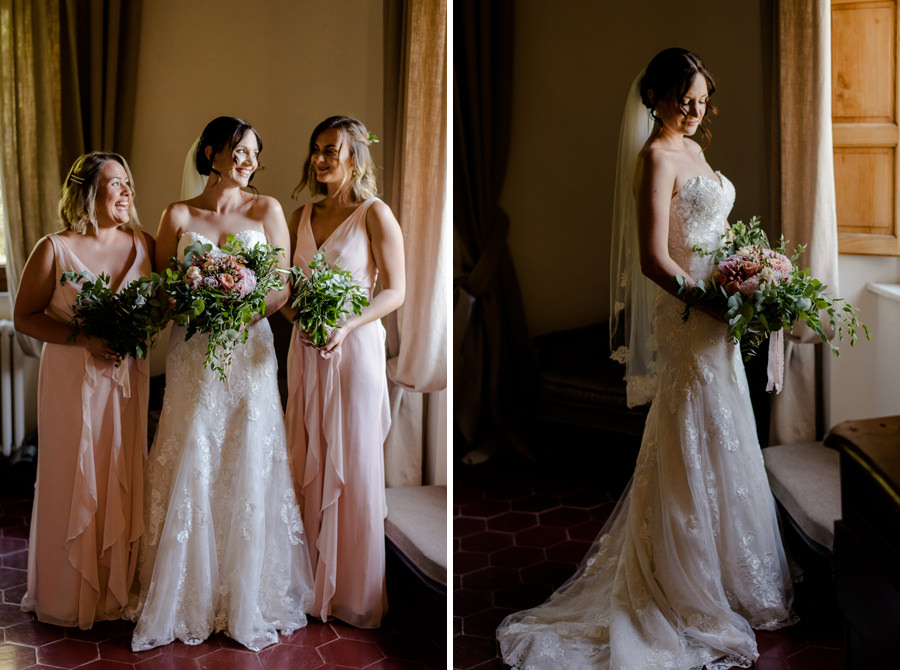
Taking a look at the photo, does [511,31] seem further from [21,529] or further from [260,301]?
[21,529]

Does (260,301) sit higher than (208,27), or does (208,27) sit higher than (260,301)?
(208,27)

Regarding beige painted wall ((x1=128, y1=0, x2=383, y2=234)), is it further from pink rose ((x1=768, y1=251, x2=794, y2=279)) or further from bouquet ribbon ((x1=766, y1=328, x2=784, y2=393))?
bouquet ribbon ((x1=766, y1=328, x2=784, y2=393))

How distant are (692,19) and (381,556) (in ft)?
8.98

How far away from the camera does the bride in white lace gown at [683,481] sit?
111 inches

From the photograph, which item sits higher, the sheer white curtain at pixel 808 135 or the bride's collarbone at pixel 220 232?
the sheer white curtain at pixel 808 135

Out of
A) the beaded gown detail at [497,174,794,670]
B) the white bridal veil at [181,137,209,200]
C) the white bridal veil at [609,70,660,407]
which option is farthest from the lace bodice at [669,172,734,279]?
the white bridal veil at [181,137,209,200]

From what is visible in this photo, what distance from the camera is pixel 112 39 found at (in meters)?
2.67

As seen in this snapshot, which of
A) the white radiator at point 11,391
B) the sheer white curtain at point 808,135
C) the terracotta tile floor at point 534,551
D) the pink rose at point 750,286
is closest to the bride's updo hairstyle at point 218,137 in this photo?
the white radiator at point 11,391

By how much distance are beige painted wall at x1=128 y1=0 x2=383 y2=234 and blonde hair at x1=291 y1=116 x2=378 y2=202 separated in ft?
0.10

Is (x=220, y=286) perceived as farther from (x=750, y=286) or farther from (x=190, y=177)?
(x=750, y=286)

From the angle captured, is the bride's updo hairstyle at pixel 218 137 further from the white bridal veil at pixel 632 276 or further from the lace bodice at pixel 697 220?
the lace bodice at pixel 697 220

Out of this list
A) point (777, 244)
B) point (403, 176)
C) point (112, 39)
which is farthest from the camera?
point (777, 244)

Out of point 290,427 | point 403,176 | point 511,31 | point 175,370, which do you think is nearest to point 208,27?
point 403,176

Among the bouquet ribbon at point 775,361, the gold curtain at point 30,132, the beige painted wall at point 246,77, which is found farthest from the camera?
the bouquet ribbon at point 775,361
